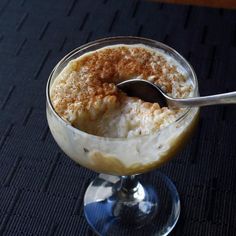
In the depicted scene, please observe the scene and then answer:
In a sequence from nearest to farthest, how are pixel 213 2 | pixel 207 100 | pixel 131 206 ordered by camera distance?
pixel 207 100
pixel 131 206
pixel 213 2

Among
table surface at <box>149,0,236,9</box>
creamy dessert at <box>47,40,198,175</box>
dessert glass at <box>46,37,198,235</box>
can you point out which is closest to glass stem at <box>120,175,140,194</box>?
dessert glass at <box>46,37,198,235</box>

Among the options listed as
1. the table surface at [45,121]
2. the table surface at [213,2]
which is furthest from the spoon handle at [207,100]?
the table surface at [213,2]

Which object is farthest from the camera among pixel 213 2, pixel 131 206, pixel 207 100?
pixel 213 2

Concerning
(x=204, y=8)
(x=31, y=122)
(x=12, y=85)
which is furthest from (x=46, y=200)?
(x=204, y=8)

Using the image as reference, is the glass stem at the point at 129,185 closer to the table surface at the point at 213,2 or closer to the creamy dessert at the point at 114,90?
the creamy dessert at the point at 114,90

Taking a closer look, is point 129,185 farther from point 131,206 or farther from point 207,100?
point 207,100

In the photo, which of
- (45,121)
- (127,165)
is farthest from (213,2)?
(127,165)

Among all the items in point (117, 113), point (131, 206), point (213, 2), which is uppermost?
point (117, 113)
